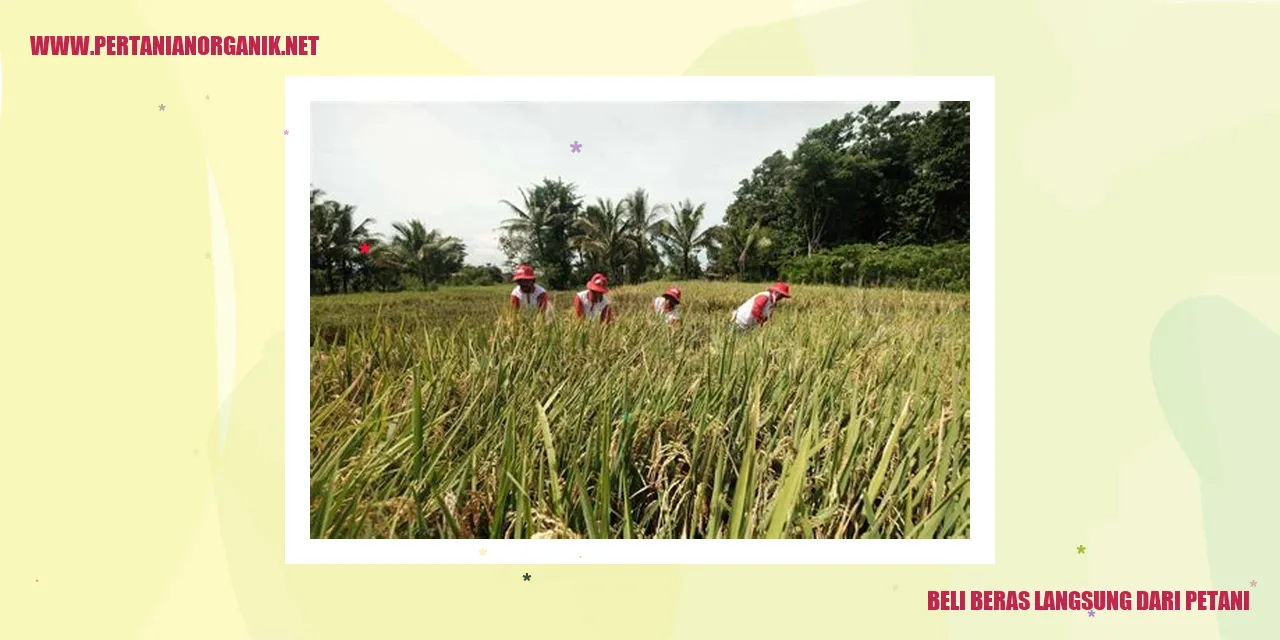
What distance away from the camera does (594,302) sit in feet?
5.82

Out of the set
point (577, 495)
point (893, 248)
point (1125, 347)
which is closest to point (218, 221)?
point (577, 495)

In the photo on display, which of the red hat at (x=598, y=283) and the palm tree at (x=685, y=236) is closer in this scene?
the palm tree at (x=685, y=236)

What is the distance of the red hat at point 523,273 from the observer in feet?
5.28

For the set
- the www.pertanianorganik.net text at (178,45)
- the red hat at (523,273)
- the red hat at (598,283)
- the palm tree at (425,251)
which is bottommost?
the red hat at (598,283)

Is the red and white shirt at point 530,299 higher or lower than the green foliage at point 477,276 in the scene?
lower

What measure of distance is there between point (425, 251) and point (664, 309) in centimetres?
82

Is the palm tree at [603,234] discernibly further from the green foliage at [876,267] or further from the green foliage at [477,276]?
the green foliage at [876,267]

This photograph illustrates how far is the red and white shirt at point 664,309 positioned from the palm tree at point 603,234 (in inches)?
9.2

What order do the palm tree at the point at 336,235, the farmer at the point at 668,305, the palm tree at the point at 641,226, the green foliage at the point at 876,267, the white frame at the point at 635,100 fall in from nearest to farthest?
the white frame at the point at 635,100 → the palm tree at the point at 336,235 → the palm tree at the point at 641,226 → the green foliage at the point at 876,267 → the farmer at the point at 668,305

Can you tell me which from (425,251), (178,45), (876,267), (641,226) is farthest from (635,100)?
(178,45)

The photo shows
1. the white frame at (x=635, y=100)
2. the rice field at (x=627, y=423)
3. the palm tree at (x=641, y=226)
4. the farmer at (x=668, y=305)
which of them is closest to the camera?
the rice field at (x=627, y=423)

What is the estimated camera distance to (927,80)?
4.54 ft

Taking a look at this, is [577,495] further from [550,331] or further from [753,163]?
[753,163]

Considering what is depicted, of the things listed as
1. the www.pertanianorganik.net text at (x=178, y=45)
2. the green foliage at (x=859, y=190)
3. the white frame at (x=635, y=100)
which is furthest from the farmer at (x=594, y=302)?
the www.pertanianorganik.net text at (x=178, y=45)
